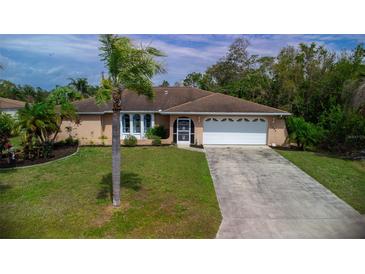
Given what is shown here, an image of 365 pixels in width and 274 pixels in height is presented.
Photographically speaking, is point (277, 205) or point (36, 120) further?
point (36, 120)

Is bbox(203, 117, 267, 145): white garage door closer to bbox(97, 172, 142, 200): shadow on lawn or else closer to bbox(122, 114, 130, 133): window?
bbox(122, 114, 130, 133): window

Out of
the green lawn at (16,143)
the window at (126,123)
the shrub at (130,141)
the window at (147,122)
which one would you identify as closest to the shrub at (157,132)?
the window at (147,122)

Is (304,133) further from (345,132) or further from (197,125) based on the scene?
(197,125)

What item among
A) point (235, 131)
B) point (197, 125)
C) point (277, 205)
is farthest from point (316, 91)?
point (277, 205)

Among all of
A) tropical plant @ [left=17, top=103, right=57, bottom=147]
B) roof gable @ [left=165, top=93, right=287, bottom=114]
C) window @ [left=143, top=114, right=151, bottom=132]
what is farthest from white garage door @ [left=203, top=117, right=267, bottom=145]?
tropical plant @ [left=17, top=103, right=57, bottom=147]

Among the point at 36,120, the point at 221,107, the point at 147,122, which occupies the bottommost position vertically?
the point at 147,122

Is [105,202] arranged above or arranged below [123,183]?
below

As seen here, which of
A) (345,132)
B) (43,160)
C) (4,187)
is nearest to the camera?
(4,187)
